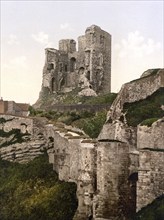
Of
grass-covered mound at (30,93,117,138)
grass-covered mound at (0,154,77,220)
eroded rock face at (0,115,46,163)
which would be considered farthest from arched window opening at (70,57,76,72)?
grass-covered mound at (0,154,77,220)

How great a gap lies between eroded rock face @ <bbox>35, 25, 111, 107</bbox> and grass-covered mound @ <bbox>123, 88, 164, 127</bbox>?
23.5m

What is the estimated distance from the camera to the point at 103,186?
83.4ft

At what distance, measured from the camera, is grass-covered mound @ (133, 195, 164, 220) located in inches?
867

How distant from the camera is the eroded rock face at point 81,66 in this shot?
60875mm

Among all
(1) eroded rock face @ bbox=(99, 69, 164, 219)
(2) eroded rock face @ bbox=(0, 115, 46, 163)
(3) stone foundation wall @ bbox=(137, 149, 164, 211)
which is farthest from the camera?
(2) eroded rock face @ bbox=(0, 115, 46, 163)

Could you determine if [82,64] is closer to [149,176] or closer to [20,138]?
[20,138]

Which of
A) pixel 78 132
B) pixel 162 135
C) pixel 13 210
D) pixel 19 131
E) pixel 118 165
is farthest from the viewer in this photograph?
pixel 19 131

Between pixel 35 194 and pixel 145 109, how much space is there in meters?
8.71

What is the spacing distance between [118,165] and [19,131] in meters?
16.7

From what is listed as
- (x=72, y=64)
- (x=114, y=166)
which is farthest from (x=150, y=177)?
(x=72, y=64)

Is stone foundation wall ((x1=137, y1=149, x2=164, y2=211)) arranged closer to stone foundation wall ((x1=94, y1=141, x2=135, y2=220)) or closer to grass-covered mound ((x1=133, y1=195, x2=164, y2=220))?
grass-covered mound ((x1=133, y1=195, x2=164, y2=220))

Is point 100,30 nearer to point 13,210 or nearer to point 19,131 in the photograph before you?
point 19,131

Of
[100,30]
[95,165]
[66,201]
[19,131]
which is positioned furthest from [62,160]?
[100,30]

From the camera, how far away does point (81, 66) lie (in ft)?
205
